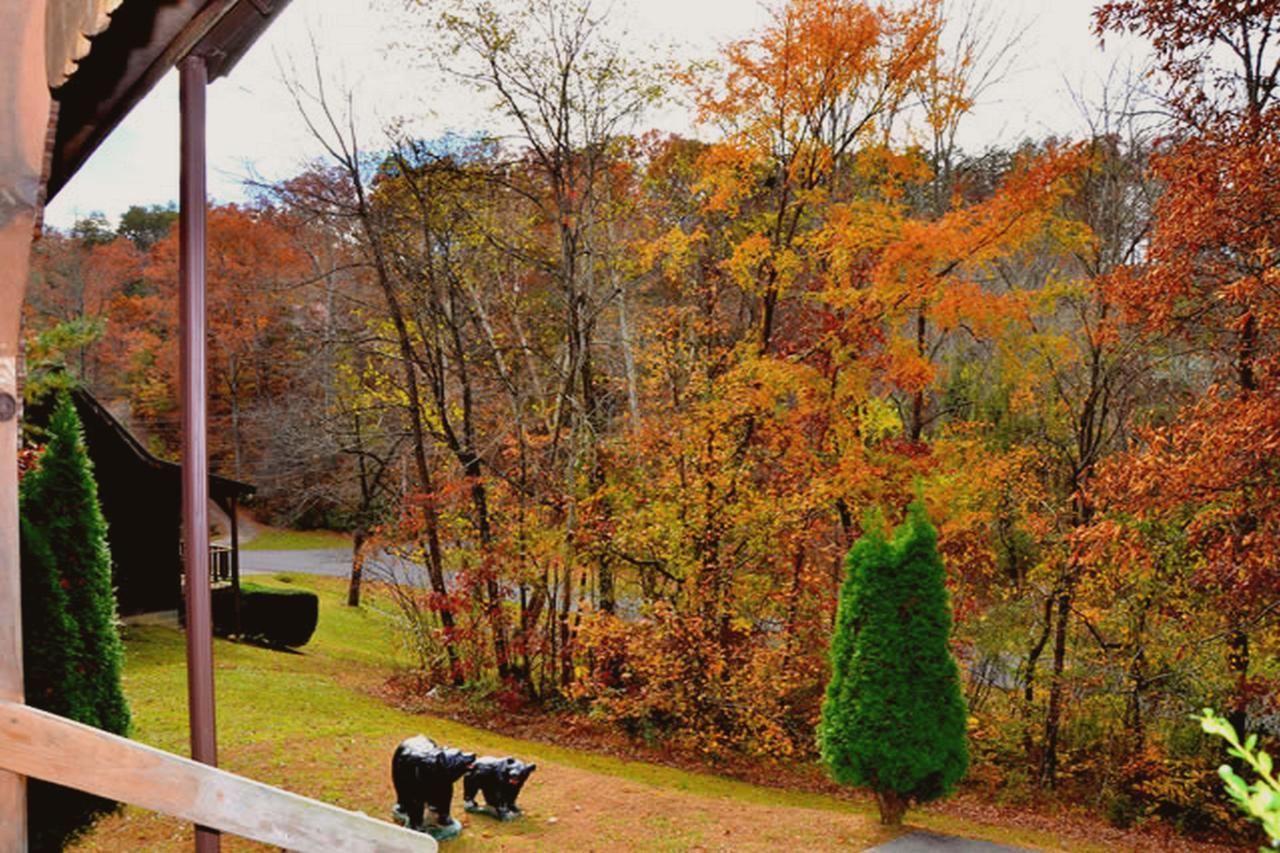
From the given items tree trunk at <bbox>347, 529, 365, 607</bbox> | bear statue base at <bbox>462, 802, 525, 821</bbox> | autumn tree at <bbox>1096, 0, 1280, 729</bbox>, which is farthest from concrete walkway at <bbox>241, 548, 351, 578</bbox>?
autumn tree at <bbox>1096, 0, 1280, 729</bbox>

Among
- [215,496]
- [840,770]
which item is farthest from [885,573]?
[215,496]

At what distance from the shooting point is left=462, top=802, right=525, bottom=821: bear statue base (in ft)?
18.3

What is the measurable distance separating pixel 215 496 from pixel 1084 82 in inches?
446

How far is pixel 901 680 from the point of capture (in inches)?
225

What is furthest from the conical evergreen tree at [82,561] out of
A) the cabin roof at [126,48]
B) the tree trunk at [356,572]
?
the tree trunk at [356,572]

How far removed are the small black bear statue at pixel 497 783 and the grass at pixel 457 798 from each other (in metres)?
0.09

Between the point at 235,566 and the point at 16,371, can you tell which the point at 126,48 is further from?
the point at 235,566

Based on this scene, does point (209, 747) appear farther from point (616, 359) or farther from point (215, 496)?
point (215, 496)

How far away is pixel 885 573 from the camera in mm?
5785

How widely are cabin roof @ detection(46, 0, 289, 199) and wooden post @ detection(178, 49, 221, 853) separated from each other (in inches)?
8.0

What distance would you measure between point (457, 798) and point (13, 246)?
5013mm

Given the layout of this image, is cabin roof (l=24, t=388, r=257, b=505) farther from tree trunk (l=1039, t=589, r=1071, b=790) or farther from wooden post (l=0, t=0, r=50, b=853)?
wooden post (l=0, t=0, r=50, b=853)

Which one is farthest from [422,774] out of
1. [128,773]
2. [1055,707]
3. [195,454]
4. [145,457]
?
[145,457]

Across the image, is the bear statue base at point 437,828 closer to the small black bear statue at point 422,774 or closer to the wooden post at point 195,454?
the small black bear statue at point 422,774
